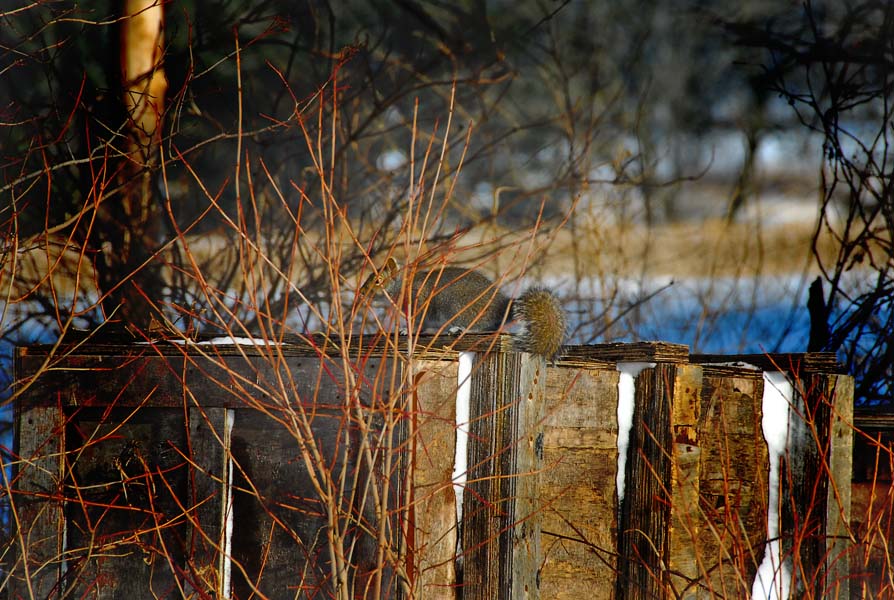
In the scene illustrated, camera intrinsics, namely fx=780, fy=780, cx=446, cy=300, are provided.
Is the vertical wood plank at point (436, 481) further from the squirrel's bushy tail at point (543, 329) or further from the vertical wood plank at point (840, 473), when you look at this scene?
the vertical wood plank at point (840, 473)

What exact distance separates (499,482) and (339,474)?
58 centimetres

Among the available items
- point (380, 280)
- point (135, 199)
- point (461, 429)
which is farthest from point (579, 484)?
point (135, 199)

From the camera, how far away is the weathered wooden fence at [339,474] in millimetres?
2736

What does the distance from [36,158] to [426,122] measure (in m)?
2.82

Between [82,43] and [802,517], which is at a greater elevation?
[82,43]

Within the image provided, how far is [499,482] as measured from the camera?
2.85m

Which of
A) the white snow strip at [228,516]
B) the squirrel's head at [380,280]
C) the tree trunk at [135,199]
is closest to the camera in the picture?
the squirrel's head at [380,280]

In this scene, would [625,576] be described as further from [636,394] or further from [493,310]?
[493,310]

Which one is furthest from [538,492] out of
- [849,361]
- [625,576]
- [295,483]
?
[849,361]

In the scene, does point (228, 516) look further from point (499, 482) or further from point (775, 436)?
point (775, 436)

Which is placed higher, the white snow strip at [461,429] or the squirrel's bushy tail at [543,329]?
the squirrel's bushy tail at [543,329]

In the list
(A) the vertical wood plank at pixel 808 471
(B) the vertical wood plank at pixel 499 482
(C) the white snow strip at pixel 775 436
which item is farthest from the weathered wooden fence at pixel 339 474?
(A) the vertical wood plank at pixel 808 471

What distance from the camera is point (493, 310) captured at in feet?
12.5

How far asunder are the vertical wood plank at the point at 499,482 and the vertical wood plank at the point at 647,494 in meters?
0.51
